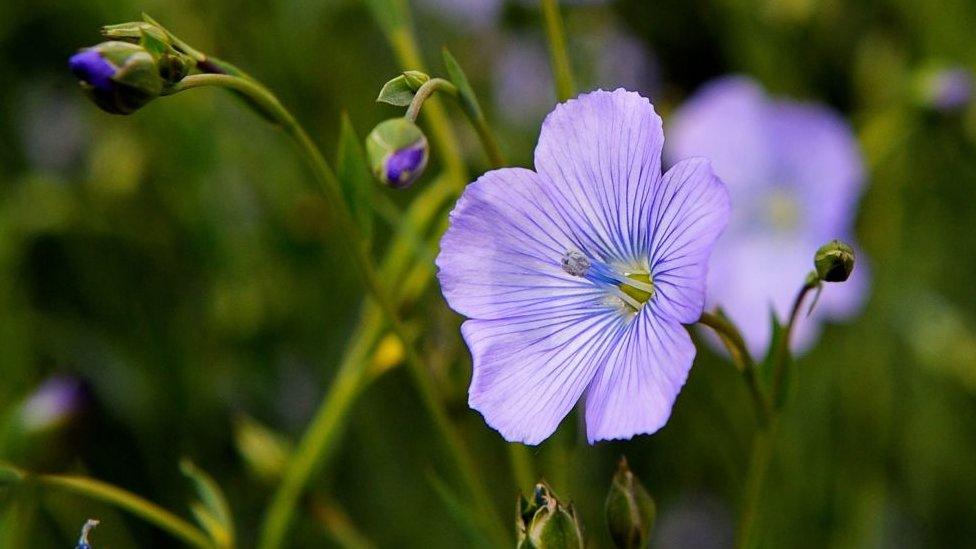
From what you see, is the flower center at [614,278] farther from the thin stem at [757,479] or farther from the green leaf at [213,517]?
the green leaf at [213,517]

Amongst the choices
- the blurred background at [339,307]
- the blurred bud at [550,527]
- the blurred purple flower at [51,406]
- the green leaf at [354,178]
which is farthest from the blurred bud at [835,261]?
the blurred purple flower at [51,406]

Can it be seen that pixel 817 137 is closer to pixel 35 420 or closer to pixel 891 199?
pixel 891 199

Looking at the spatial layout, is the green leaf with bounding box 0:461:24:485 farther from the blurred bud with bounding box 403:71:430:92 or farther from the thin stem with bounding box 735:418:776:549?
the thin stem with bounding box 735:418:776:549

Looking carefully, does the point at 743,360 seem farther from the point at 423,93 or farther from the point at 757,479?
the point at 423,93

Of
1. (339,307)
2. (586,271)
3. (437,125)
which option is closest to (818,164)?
(339,307)

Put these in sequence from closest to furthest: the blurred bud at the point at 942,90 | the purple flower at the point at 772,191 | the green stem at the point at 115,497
A: the green stem at the point at 115,497, the blurred bud at the point at 942,90, the purple flower at the point at 772,191

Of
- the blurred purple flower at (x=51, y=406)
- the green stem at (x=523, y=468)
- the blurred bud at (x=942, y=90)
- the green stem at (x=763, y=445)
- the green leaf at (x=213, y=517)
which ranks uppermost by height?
the blurred bud at (x=942, y=90)
